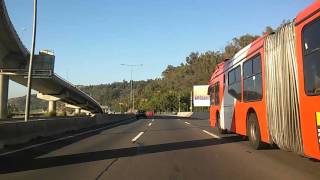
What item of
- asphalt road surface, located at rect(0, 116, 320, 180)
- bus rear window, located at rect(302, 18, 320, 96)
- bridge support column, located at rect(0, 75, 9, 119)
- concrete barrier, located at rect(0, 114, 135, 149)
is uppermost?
bridge support column, located at rect(0, 75, 9, 119)

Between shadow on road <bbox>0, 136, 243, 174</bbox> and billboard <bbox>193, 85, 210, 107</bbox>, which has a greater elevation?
billboard <bbox>193, 85, 210, 107</bbox>

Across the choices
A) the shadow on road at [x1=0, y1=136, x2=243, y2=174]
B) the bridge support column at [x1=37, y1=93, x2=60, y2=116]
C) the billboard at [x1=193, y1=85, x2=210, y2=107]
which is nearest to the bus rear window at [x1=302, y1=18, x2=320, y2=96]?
the shadow on road at [x1=0, y1=136, x2=243, y2=174]

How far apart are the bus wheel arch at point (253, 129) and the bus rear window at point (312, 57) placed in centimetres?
457

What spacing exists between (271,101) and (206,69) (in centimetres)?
16096

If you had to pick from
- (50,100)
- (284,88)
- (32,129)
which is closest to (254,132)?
(284,88)

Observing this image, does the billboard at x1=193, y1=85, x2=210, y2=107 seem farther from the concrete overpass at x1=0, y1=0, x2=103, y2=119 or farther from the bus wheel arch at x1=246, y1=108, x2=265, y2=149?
the bus wheel arch at x1=246, y1=108, x2=265, y2=149

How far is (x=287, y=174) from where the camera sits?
33.8 feet

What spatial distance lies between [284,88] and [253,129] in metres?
3.87

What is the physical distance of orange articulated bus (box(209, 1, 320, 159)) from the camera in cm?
959

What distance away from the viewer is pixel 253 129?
49.3 ft

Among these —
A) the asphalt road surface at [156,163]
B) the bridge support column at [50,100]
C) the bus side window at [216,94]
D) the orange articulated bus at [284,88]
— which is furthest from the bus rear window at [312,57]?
the bridge support column at [50,100]

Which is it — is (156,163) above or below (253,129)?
below

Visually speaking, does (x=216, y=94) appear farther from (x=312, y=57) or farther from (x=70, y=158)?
(x=312, y=57)

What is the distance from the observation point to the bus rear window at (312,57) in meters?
9.37
